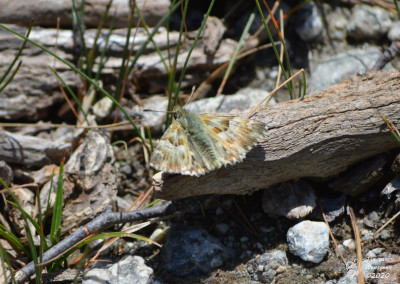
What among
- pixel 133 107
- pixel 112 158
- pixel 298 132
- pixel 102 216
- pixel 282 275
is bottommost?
pixel 282 275

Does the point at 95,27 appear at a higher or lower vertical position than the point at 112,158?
higher

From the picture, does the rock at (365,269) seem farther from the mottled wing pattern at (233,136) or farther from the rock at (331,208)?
the mottled wing pattern at (233,136)

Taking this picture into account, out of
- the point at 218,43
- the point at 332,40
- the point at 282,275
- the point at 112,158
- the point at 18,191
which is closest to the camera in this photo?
the point at 282,275

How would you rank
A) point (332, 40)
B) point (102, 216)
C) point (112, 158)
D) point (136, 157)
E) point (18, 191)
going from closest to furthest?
point (102, 216) → point (18, 191) → point (112, 158) → point (136, 157) → point (332, 40)

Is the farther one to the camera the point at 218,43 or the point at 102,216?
the point at 218,43

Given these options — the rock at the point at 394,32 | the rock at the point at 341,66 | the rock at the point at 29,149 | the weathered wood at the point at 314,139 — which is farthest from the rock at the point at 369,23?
the rock at the point at 29,149

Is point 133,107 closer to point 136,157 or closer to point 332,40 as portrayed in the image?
point 136,157

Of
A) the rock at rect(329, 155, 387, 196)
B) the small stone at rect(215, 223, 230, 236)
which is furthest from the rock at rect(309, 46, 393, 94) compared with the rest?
the small stone at rect(215, 223, 230, 236)

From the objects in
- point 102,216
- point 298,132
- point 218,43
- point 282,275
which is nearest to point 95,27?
point 218,43
